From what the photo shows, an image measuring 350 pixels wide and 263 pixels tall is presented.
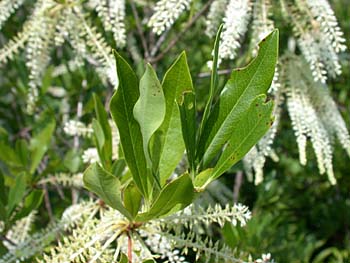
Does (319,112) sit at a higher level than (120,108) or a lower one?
lower

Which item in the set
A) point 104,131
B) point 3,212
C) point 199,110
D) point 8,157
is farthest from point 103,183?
point 199,110

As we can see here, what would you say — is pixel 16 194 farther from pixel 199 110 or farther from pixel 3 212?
pixel 199 110

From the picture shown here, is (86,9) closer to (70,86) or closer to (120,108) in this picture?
(70,86)

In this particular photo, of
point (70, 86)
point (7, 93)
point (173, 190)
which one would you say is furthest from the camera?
point (7, 93)

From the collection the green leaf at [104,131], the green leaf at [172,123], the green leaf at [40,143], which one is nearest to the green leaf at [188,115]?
the green leaf at [172,123]

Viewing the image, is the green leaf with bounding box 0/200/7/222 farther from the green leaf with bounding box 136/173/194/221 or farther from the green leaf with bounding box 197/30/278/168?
the green leaf with bounding box 197/30/278/168


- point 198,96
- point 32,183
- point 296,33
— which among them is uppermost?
point 296,33

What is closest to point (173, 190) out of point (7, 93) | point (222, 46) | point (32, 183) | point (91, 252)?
point (91, 252)
